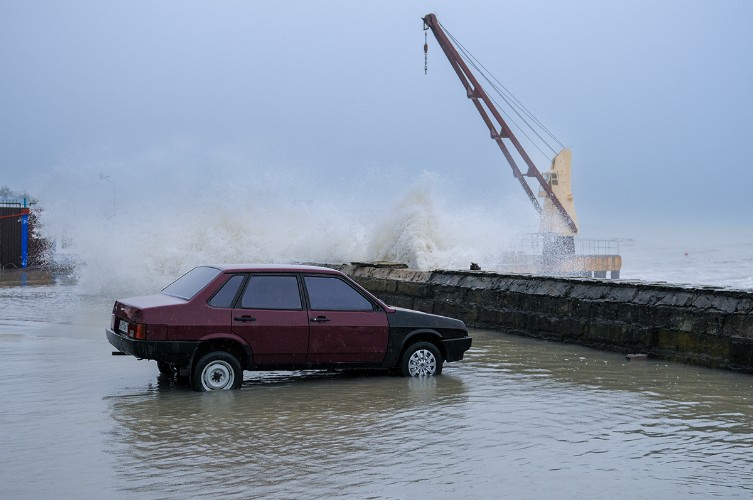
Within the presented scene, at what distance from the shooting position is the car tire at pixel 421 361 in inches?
432

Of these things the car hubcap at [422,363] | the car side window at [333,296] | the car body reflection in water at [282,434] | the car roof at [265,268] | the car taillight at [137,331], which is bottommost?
the car body reflection in water at [282,434]

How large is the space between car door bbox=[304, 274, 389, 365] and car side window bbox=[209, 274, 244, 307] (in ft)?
2.56

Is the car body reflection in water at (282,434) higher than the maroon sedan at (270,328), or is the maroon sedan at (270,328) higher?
the maroon sedan at (270,328)

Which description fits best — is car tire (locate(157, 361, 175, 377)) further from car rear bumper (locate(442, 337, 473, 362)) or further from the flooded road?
car rear bumper (locate(442, 337, 473, 362))

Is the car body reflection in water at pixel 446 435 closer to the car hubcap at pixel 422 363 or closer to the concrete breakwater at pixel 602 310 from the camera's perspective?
the car hubcap at pixel 422 363

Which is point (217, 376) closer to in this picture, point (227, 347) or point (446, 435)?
point (227, 347)

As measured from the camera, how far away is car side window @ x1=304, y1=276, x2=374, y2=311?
1055cm

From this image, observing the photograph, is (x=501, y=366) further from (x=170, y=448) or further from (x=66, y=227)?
(x=66, y=227)

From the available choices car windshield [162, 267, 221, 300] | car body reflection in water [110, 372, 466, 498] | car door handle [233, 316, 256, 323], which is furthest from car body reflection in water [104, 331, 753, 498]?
car windshield [162, 267, 221, 300]

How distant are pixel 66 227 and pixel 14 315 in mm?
23182

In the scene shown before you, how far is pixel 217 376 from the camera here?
9.97 meters

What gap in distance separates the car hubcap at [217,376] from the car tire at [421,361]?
2.08 m

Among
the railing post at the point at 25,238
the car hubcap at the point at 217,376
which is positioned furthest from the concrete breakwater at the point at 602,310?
the railing post at the point at 25,238

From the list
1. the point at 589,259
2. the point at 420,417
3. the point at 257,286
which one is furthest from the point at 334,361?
the point at 589,259
